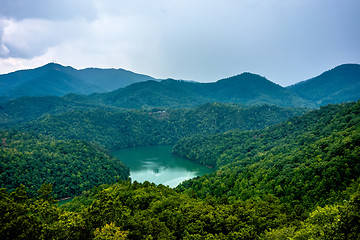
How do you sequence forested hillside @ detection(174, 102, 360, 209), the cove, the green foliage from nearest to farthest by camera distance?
forested hillside @ detection(174, 102, 360, 209) < the green foliage < the cove

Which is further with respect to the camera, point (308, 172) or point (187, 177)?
point (187, 177)

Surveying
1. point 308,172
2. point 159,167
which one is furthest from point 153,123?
point 308,172

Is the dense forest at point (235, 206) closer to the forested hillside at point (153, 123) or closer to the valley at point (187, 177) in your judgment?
the valley at point (187, 177)

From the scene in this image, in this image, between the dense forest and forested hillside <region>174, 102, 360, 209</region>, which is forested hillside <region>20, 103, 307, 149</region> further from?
forested hillside <region>174, 102, 360, 209</region>

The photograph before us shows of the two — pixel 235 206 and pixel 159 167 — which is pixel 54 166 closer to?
pixel 159 167

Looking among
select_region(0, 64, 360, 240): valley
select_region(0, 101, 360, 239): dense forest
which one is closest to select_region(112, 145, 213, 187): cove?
select_region(0, 64, 360, 240): valley

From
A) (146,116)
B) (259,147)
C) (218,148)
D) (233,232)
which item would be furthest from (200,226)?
(146,116)

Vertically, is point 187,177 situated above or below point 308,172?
below
